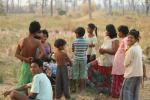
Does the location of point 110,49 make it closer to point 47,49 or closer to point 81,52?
point 81,52

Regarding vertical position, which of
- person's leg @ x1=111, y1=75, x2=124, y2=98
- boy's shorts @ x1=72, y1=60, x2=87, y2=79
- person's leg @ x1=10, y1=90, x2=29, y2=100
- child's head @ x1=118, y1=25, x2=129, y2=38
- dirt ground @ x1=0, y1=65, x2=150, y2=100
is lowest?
dirt ground @ x1=0, y1=65, x2=150, y2=100

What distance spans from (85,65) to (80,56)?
228 millimetres

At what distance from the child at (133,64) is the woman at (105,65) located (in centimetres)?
120

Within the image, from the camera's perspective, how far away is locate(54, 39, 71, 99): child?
785cm

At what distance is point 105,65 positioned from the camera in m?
8.55

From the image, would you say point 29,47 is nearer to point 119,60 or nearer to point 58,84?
point 58,84

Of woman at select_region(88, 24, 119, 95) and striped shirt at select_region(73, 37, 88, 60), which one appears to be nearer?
woman at select_region(88, 24, 119, 95)

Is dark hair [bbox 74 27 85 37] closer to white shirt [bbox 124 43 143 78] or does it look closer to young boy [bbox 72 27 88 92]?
young boy [bbox 72 27 88 92]

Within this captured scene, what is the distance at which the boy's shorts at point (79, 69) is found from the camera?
849 cm

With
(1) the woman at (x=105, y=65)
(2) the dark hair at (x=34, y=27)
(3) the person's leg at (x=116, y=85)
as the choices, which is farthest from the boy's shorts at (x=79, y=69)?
(2) the dark hair at (x=34, y=27)

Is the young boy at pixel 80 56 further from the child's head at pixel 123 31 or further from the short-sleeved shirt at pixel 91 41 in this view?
the child's head at pixel 123 31

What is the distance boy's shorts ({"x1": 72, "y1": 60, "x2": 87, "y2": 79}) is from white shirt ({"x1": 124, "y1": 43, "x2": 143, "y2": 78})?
1569mm

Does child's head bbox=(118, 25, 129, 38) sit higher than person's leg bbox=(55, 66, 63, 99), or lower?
higher

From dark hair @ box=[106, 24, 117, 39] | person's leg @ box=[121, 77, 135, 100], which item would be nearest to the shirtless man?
person's leg @ box=[121, 77, 135, 100]
